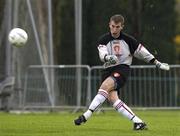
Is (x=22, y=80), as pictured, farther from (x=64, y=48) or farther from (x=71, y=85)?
(x=64, y=48)

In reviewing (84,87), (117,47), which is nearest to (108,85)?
(117,47)

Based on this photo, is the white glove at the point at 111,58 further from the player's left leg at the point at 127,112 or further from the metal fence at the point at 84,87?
the metal fence at the point at 84,87

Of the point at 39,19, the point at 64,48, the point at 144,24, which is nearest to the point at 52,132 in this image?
the point at 39,19

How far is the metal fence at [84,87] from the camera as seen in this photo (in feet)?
68.0

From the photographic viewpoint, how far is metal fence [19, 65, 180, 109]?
816 inches

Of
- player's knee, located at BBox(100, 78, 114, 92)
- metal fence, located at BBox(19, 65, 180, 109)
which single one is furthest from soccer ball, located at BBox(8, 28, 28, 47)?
metal fence, located at BBox(19, 65, 180, 109)

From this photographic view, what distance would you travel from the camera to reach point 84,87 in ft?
69.6

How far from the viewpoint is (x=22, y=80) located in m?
20.7

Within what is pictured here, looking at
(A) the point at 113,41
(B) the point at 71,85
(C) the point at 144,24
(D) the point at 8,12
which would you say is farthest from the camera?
(C) the point at 144,24

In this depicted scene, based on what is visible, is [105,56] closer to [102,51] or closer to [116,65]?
[102,51]

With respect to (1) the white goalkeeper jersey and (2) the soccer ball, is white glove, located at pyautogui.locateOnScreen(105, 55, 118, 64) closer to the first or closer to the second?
(1) the white goalkeeper jersey

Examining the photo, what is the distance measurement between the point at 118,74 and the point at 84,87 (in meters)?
9.17

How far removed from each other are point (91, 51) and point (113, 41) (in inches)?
598

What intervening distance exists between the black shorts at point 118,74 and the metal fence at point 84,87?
26.8 ft
